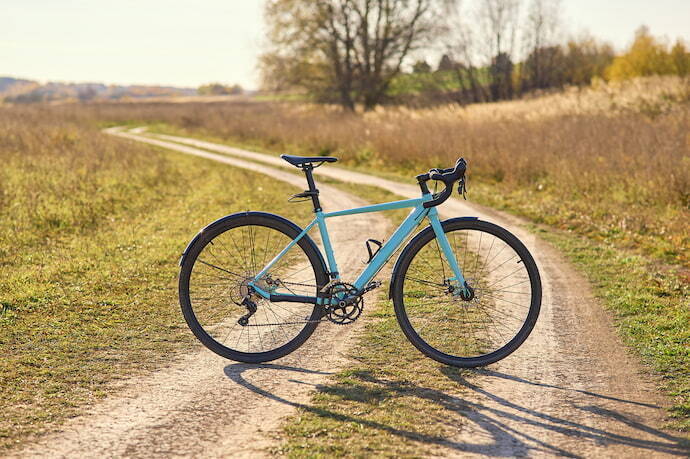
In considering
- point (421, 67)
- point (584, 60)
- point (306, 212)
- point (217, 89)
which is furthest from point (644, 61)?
point (217, 89)

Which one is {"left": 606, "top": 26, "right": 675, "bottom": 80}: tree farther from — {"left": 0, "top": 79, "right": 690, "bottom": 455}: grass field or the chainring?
the chainring

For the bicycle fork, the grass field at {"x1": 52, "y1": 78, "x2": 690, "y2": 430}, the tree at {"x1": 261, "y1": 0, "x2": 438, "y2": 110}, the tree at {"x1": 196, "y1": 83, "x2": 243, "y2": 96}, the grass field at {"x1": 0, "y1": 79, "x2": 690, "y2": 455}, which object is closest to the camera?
the grass field at {"x1": 0, "y1": 79, "x2": 690, "y2": 455}

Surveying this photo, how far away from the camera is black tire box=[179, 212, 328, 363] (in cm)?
437

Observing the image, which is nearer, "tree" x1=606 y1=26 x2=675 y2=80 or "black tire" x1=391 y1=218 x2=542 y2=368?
"black tire" x1=391 y1=218 x2=542 y2=368

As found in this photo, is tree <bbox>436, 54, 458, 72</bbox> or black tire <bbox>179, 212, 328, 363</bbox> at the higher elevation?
tree <bbox>436, 54, 458, 72</bbox>

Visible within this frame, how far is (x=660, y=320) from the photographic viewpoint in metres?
5.52

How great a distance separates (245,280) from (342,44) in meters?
32.8

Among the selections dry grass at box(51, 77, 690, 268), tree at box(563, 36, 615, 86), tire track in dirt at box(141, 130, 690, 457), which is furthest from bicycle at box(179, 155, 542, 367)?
tree at box(563, 36, 615, 86)

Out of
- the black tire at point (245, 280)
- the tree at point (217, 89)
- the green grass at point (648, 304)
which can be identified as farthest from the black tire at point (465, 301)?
the tree at point (217, 89)

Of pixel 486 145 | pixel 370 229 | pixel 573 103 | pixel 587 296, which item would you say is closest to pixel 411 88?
pixel 573 103

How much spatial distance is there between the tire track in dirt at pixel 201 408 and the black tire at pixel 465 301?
64cm

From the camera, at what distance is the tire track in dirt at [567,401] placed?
332cm

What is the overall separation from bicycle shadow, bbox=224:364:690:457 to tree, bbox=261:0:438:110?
105 feet

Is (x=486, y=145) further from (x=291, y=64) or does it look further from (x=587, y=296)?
(x=291, y=64)
